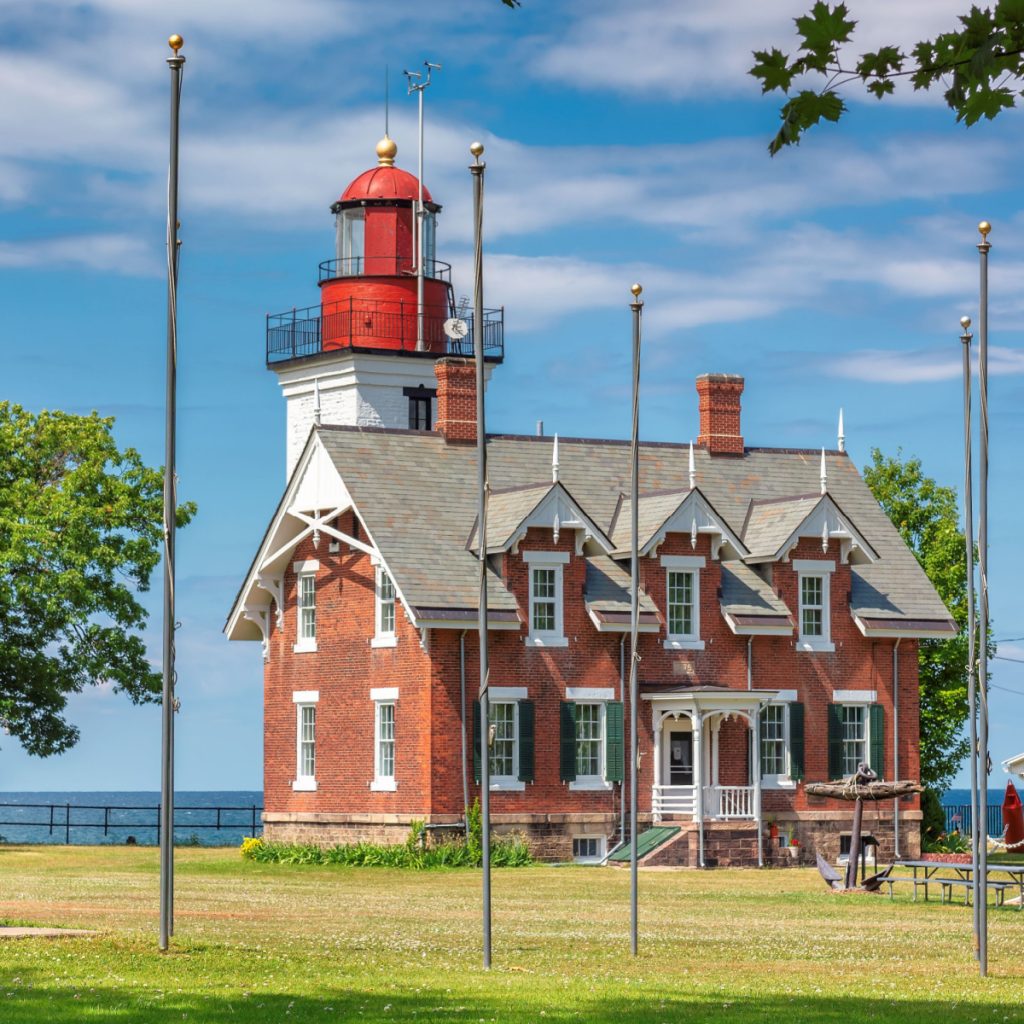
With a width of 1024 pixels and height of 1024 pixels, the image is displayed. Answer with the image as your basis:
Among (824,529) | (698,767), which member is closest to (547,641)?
(698,767)

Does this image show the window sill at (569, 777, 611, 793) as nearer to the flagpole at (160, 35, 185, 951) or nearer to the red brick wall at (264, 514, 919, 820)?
the red brick wall at (264, 514, 919, 820)

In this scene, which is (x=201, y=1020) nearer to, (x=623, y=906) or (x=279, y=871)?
(x=623, y=906)

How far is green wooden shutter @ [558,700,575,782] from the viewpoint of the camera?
41.8m

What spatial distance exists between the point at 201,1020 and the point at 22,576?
32736 millimetres

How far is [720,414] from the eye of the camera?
4797 centimetres

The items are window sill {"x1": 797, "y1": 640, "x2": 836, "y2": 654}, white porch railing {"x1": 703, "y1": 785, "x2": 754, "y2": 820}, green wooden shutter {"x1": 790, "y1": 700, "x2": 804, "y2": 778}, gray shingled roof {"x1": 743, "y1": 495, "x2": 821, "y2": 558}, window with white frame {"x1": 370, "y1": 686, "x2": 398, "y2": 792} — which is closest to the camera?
window with white frame {"x1": 370, "y1": 686, "x2": 398, "y2": 792}

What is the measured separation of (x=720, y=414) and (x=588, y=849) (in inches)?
450

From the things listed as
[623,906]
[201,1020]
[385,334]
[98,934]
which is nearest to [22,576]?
[385,334]

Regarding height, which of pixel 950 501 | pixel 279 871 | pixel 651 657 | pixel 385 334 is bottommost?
pixel 279 871

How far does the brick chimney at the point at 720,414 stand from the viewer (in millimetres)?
47844

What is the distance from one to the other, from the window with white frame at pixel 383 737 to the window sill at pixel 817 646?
918 centimetres

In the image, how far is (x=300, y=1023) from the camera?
15.1 meters

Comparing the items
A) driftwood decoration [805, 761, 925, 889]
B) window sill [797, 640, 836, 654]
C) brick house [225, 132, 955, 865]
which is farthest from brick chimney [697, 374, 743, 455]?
driftwood decoration [805, 761, 925, 889]

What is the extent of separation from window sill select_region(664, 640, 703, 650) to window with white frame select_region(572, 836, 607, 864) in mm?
4287
